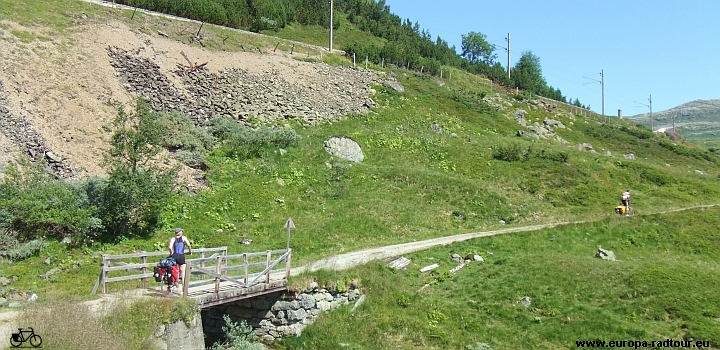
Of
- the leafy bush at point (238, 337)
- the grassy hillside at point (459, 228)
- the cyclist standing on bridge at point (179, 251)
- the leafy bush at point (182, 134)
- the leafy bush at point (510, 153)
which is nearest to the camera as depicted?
the cyclist standing on bridge at point (179, 251)

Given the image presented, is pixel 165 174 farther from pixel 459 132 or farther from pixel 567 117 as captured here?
pixel 567 117

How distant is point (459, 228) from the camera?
29812 millimetres

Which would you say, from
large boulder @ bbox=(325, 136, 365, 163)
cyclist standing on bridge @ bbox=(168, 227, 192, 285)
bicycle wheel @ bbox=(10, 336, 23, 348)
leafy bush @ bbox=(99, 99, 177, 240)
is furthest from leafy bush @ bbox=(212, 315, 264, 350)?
large boulder @ bbox=(325, 136, 365, 163)

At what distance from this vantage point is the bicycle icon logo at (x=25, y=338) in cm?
1111

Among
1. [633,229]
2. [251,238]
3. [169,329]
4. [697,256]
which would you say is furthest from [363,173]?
[169,329]

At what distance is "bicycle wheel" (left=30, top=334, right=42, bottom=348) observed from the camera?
11.1 meters

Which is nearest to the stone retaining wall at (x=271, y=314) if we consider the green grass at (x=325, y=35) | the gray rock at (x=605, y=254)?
the gray rock at (x=605, y=254)

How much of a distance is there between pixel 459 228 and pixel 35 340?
70.7 feet

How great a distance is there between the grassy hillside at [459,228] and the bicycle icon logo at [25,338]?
205 centimetres

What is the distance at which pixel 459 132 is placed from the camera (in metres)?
46.9

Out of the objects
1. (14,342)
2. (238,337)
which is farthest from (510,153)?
(14,342)

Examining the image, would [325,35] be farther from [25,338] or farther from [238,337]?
[25,338]

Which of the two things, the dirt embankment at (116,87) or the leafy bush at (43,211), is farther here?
the dirt embankment at (116,87)

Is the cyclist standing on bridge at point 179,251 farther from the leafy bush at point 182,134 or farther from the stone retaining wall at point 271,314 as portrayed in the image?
the leafy bush at point 182,134
